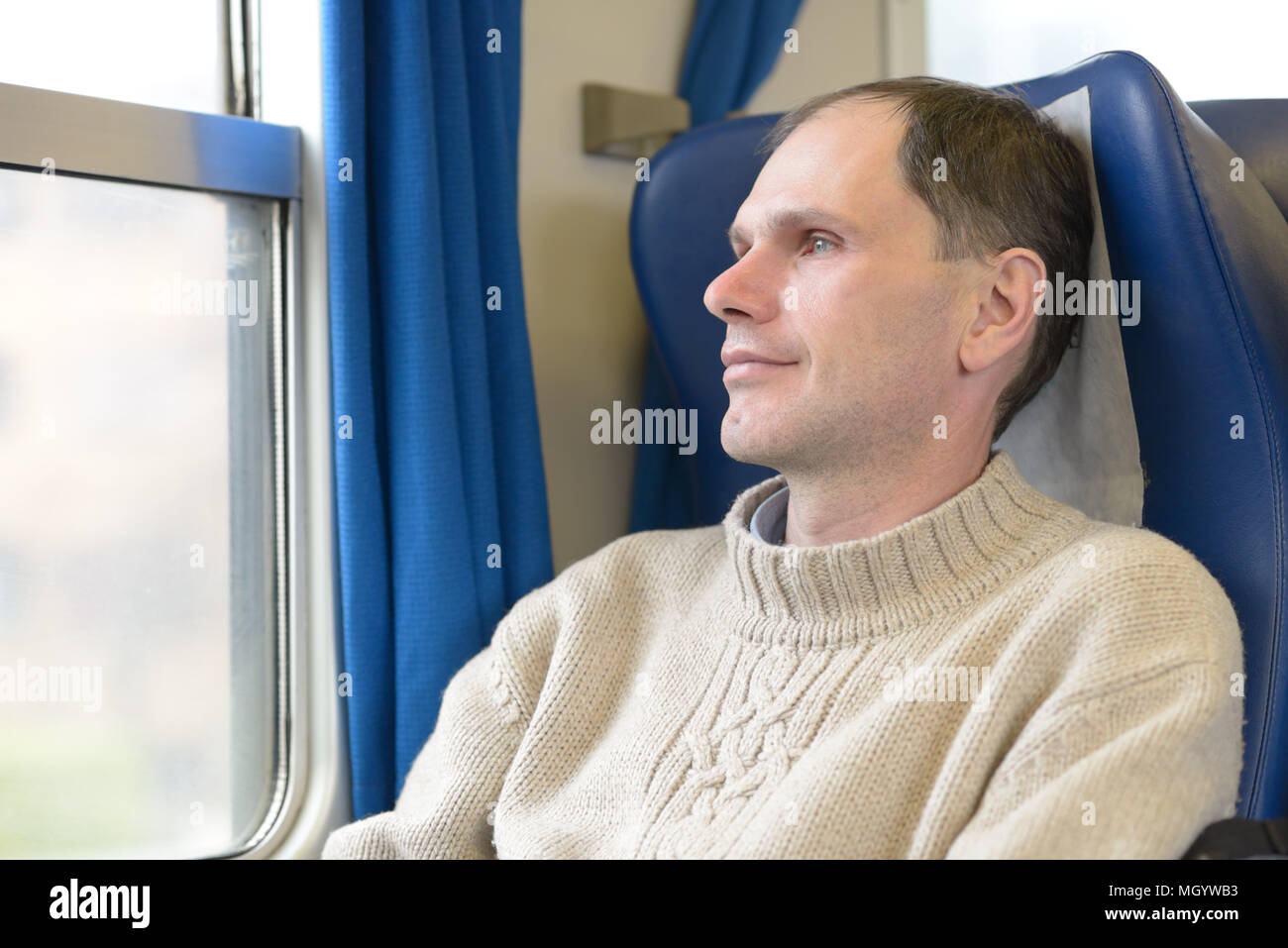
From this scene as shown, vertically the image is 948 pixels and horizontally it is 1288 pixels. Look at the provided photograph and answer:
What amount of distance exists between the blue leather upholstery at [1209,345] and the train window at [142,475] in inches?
38.3

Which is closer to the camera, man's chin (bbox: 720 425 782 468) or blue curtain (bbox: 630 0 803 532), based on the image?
man's chin (bbox: 720 425 782 468)

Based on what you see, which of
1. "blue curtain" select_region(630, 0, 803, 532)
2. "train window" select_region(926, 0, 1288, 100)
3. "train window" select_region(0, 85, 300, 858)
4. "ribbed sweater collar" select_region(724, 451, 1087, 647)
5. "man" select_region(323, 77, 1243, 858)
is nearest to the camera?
"man" select_region(323, 77, 1243, 858)

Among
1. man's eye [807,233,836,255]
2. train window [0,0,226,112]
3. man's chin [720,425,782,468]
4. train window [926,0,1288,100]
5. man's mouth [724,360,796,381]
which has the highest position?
train window [926,0,1288,100]

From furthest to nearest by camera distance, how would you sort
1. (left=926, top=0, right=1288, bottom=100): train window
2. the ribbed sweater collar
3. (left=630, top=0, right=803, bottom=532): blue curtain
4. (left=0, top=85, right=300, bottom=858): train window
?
(left=926, top=0, right=1288, bottom=100): train window → (left=630, top=0, right=803, bottom=532): blue curtain → (left=0, top=85, right=300, bottom=858): train window → the ribbed sweater collar

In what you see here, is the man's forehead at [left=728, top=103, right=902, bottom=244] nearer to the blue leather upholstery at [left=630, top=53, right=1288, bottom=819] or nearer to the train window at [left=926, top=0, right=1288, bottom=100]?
the blue leather upholstery at [left=630, top=53, right=1288, bottom=819]

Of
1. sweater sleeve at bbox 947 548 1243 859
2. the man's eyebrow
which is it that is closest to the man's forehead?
the man's eyebrow

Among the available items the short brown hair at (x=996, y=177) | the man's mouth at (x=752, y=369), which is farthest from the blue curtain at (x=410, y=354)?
the short brown hair at (x=996, y=177)

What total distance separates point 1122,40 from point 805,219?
1.21 metres

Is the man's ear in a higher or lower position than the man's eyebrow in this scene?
lower

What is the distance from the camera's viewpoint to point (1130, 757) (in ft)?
3.02

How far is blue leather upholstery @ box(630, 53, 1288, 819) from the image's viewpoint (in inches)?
43.7

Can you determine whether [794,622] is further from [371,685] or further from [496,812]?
[371,685]

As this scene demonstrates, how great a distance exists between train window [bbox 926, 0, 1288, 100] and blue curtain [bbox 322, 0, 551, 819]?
42.6 inches

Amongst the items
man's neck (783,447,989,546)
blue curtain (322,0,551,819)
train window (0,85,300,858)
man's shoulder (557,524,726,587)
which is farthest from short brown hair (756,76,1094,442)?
train window (0,85,300,858)
